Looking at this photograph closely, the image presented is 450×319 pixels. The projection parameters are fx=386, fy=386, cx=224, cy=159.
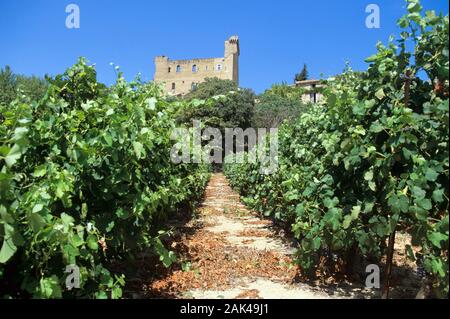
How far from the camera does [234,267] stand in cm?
483

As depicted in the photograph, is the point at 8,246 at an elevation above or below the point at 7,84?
below

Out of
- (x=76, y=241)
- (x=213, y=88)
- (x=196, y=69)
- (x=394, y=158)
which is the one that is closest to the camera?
(x=76, y=241)

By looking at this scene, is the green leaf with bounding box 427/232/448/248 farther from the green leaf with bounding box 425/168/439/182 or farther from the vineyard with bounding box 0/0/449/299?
the green leaf with bounding box 425/168/439/182

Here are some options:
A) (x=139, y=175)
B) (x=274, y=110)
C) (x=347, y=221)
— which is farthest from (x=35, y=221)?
(x=274, y=110)

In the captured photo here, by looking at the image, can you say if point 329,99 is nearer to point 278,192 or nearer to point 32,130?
point 32,130

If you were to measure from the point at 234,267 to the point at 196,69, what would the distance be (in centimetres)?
6928

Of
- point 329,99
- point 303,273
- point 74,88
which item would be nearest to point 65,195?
point 74,88

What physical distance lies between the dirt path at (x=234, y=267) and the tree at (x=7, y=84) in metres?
25.9

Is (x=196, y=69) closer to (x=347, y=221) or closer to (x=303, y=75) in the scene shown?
(x=303, y=75)

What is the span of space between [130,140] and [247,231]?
4.85m

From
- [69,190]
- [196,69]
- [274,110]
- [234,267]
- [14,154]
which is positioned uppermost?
[196,69]

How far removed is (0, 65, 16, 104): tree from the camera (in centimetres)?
2828

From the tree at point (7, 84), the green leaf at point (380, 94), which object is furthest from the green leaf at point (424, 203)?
the tree at point (7, 84)

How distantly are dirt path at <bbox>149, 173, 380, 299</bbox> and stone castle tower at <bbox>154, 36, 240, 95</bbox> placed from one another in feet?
207
